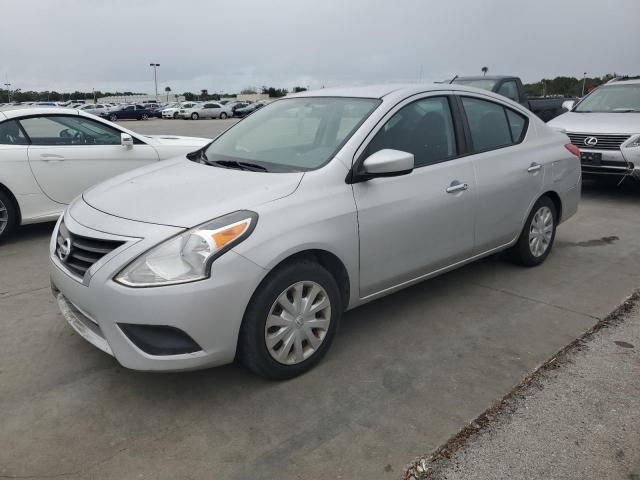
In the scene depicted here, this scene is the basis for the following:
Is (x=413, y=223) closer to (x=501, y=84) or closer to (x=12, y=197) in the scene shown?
(x=12, y=197)

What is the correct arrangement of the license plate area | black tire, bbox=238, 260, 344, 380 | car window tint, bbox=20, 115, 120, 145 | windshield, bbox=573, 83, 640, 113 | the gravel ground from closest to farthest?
1. the gravel ground
2. black tire, bbox=238, 260, 344, 380
3. car window tint, bbox=20, 115, 120, 145
4. the license plate area
5. windshield, bbox=573, 83, 640, 113

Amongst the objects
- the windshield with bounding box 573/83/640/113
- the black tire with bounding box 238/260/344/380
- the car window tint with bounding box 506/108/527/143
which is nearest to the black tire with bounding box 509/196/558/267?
the car window tint with bounding box 506/108/527/143

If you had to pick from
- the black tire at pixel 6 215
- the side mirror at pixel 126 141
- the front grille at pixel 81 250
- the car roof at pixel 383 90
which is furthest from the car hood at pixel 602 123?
the black tire at pixel 6 215

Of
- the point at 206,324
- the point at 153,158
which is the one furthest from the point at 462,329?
the point at 153,158

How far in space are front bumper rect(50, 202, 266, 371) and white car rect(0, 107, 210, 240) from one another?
353cm

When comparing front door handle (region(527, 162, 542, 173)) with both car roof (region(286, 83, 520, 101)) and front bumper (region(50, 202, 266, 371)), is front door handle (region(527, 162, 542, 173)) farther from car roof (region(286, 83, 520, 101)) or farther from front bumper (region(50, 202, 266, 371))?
front bumper (region(50, 202, 266, 371))

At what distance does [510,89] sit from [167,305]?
34.2ft

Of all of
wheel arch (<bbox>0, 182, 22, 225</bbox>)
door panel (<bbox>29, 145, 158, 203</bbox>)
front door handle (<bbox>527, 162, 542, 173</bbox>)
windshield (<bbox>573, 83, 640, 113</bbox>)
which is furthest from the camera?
windshield (<bbox>573, 83, 640, 113</bbox>)

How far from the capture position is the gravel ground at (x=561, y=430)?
238cm

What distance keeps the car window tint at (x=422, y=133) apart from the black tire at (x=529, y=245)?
1172mm

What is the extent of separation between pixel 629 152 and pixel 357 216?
5686 mm

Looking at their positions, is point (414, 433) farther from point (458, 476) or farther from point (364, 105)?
point (364, 105)

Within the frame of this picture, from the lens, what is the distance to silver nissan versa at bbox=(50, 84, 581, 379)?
2652 millimetres

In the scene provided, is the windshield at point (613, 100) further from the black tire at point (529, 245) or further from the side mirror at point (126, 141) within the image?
the side mirror at point (126, 141)
